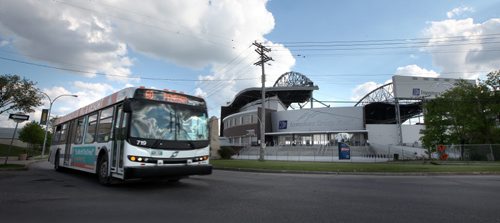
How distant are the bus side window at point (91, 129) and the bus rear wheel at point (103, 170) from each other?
124 cm

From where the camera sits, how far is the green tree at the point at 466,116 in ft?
115

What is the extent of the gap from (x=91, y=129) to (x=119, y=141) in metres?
3.31

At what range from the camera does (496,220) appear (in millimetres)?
5176

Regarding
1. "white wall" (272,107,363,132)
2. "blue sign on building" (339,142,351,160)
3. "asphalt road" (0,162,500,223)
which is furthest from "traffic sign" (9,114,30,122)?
"white wall" (272,107,363,132)

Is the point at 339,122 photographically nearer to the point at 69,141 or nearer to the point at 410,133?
the point at 410,133

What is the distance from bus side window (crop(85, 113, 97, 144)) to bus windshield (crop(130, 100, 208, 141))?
333cm

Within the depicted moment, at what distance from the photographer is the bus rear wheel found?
9188mm

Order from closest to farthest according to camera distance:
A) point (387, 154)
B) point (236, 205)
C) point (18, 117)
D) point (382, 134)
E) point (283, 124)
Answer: point (236, 205)
point (18, 117)
point (387, 154)
point (382, 134)
point (283, 124)

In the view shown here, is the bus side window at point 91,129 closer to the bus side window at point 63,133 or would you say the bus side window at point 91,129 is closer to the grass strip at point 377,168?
the bus side window at point 63,133

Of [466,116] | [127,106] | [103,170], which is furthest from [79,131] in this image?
[466,116]

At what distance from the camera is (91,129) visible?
11.2 m

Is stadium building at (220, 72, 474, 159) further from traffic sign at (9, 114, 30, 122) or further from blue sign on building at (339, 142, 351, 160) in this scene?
traffic sign at (9, 114, 30, 122)

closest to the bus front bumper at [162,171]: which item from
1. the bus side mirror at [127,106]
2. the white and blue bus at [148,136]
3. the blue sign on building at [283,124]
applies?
the white and blue bus at [148,136]

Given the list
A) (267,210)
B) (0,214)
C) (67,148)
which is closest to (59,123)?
(67,148)
